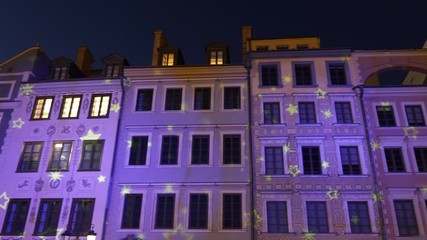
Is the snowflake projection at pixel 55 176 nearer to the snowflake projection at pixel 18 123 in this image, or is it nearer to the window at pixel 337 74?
the snowflake projection at pixel 18 123

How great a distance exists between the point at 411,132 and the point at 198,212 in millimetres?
13761

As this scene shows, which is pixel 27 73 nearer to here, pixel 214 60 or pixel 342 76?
pixel 214 60

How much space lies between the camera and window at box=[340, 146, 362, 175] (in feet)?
72.5

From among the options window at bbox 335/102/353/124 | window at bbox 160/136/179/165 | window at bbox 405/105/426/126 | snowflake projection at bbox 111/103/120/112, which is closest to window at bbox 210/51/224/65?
window at bbox 160/136/179/165

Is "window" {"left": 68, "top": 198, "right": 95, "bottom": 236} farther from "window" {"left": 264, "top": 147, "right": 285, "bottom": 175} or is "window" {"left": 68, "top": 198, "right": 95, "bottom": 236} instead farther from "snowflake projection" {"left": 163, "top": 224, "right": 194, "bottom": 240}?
"window" {"left": 264, "top": 147, "right": 285, "bottom": 175}

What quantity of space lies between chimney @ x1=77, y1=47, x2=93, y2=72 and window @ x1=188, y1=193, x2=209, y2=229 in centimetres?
1529

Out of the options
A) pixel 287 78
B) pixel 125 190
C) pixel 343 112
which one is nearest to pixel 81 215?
pixel 125 190

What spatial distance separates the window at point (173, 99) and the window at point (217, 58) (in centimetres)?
349

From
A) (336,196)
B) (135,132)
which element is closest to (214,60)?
(135,132)

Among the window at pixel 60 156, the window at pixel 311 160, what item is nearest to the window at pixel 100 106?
the window at pixel 60 156

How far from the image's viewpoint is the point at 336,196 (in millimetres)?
21375

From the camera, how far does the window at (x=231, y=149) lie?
22938 mm

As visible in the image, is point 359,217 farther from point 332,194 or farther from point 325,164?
point 325,164

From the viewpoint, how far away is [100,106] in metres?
25.5
